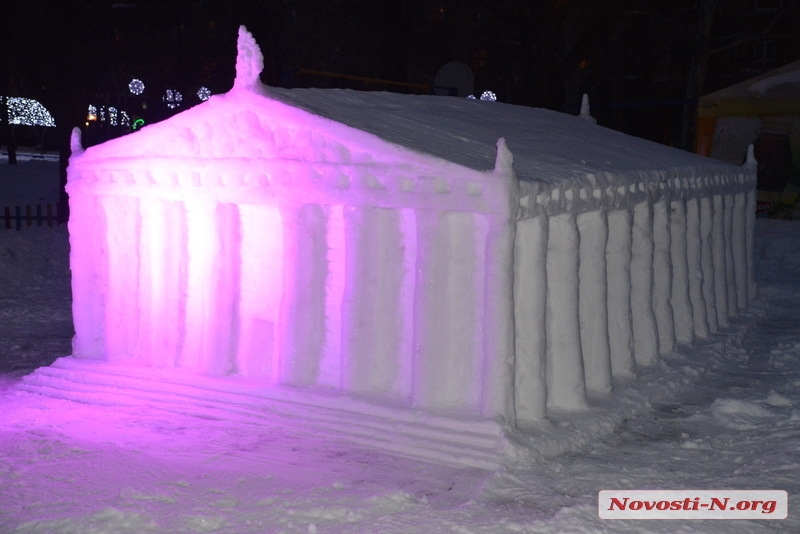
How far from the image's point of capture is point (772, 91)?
16094 mm

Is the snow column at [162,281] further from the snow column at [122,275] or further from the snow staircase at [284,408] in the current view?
the snow staircase at [284,408]

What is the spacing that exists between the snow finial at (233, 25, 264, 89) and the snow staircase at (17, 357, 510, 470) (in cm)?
230

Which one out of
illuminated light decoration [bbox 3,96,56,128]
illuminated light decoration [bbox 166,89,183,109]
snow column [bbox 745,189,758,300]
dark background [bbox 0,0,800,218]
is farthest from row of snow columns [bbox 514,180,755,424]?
illuminated light decoration [bbox 3,96,56,128]

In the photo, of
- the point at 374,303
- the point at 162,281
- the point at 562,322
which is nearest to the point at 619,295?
the point at 562,322

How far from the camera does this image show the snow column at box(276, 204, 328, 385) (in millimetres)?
6406

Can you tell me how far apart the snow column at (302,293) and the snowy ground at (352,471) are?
21.5 inches

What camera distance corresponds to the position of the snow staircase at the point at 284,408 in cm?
564

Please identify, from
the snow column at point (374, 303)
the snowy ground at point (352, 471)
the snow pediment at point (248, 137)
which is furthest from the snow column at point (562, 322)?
the snow pediment at point (248, 137)

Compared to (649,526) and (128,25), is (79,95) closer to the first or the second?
(128,25)

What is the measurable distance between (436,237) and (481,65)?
3425 centimetres

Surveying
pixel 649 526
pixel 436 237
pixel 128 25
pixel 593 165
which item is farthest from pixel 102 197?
pixel 128 25

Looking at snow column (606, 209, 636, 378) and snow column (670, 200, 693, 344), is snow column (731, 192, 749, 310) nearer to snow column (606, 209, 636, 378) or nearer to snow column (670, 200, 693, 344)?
snow column (670, 200, 693, 344)

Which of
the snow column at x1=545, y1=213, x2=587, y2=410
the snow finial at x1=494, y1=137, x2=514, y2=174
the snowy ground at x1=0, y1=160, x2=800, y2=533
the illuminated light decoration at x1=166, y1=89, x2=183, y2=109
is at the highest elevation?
the illuminated light decoration at x1=166, y1=89, x2=183, y2=109

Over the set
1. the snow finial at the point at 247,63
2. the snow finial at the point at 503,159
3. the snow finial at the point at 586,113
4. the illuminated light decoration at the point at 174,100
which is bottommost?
the snow finial at the point at 503,159
